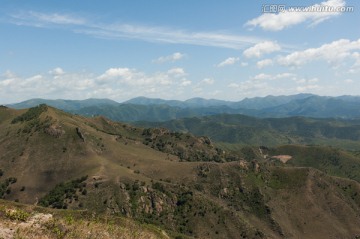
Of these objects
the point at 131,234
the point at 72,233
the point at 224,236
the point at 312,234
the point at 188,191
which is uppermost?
the point at 72,233

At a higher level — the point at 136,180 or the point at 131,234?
the point at 131,234

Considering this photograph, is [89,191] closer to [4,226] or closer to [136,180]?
[136,180]

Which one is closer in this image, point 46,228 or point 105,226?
point 46,228

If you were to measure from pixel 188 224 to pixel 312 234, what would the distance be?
7644cm

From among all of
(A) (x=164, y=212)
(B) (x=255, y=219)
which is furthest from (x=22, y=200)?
(B) (x=255, y=219)

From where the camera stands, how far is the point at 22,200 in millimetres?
181125

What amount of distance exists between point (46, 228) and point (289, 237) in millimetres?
178123

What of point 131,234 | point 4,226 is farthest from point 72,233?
point 131,234

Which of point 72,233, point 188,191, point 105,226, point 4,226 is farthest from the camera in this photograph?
point 188,191

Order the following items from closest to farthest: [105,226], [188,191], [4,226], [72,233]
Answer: [4,226] < [72,233] < [105,226] < [188,191]

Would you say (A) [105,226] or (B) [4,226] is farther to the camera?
(A) [105,226]

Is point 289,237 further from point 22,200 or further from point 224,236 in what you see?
point 22,200

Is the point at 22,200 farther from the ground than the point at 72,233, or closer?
closer

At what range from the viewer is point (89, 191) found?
170m
